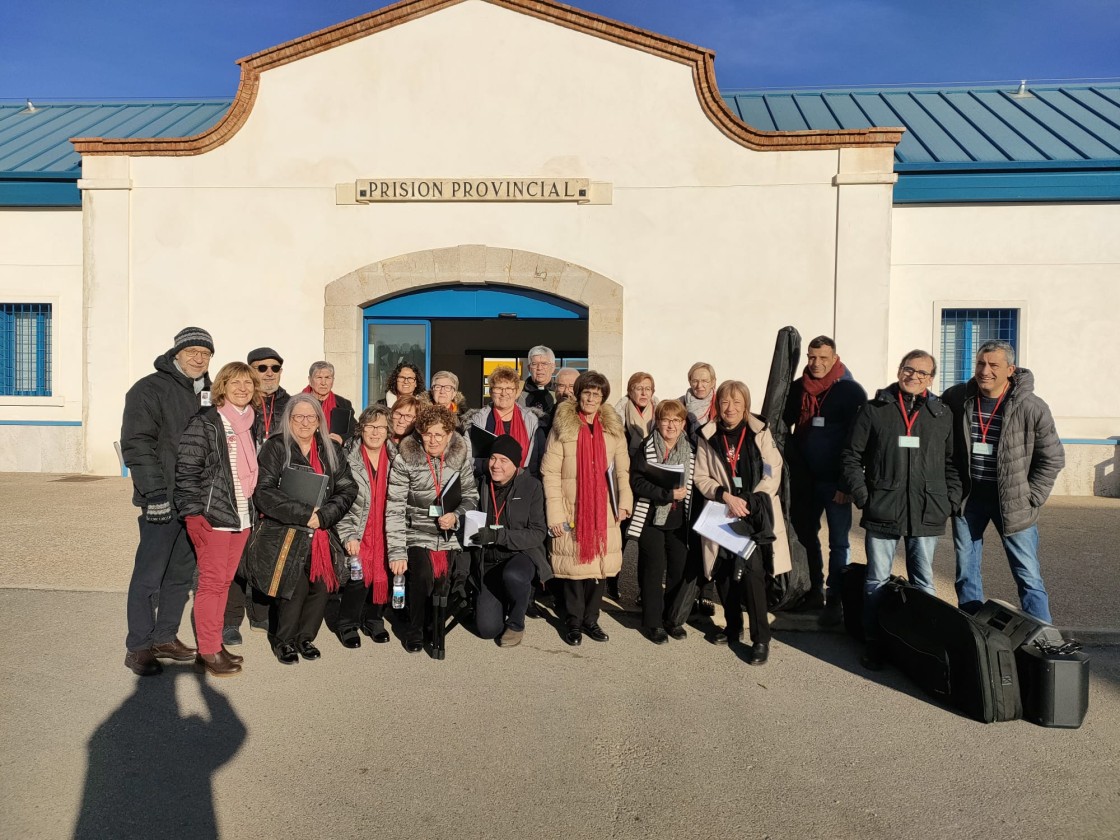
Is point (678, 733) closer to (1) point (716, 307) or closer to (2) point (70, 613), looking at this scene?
(2) point (70, 613)

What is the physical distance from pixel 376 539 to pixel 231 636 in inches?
44.0

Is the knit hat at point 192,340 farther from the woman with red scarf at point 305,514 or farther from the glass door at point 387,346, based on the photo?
the glass door at point 387,346

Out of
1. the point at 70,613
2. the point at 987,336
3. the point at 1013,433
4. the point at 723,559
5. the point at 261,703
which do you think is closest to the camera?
the point at 261,703

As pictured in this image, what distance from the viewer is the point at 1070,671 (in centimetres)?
372

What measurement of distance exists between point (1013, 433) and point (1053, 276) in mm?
8037

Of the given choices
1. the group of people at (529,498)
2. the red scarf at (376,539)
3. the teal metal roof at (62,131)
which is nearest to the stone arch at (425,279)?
the teal metal roof at (62,131)

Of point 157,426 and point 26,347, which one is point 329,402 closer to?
point 157,426

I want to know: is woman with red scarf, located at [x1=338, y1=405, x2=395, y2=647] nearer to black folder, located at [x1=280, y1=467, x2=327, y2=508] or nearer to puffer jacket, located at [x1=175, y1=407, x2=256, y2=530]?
black folder, located at [x1=280, y1=467, x2=327, y2=508]

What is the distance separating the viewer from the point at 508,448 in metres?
5.11

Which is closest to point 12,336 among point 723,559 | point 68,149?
point 68,149

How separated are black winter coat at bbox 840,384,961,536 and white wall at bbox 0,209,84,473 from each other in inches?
468

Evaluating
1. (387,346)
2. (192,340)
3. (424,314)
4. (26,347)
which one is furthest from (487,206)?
(26,347)

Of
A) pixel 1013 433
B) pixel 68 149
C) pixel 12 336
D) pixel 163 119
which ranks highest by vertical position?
pixel 163 119

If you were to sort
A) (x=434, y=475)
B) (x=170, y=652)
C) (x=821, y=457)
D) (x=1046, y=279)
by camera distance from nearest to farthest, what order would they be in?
(x=170, y=652) < (x=434, y=475) < (x=821, y=457) < (x=1046, y=279)
